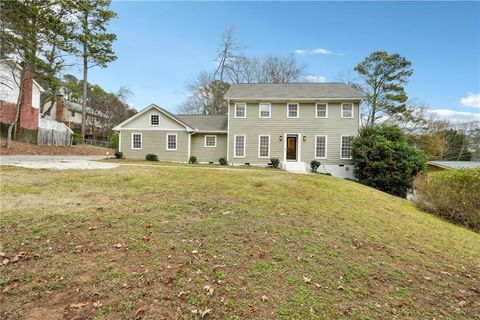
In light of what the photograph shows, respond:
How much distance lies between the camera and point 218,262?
359 centimetres

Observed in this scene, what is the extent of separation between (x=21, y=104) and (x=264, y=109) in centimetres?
2169

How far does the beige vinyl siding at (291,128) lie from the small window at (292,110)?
248 mm

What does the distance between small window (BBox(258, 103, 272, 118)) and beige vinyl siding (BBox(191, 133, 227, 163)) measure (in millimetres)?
3420

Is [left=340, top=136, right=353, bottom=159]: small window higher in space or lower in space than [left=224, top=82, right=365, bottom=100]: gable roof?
lower

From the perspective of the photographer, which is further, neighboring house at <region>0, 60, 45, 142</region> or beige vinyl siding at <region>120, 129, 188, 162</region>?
neighboring house at <region>0, 60, 45, 142</region>

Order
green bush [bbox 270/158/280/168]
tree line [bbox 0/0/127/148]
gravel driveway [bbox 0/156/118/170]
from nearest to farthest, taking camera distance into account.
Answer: gravel driveway [bbox 0/156/118/170]
tree line [bbox 0/0/127/148]
green bush [bbox 270/158/280/168]

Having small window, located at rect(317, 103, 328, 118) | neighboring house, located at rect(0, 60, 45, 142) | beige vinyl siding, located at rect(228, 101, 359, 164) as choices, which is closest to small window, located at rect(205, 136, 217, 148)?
beige vinyl siding, located at rect(228, 101, 359, 164)

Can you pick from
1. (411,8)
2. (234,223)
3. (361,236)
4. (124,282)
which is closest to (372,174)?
(411,8)

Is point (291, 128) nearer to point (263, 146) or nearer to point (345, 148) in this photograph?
point (263, 146)

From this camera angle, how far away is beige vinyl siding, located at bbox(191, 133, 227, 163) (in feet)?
67.9

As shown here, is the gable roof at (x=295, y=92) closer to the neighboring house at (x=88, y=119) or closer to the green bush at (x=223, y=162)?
the green bush at (x=223, y=162)

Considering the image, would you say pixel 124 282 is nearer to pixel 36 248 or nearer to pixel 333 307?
pixel 36 248

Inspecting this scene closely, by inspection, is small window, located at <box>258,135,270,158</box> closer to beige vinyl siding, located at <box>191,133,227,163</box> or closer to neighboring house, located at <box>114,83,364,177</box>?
neighboring house, located at <box>114,83,364,177</box>

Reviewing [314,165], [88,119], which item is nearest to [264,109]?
[314,165]
